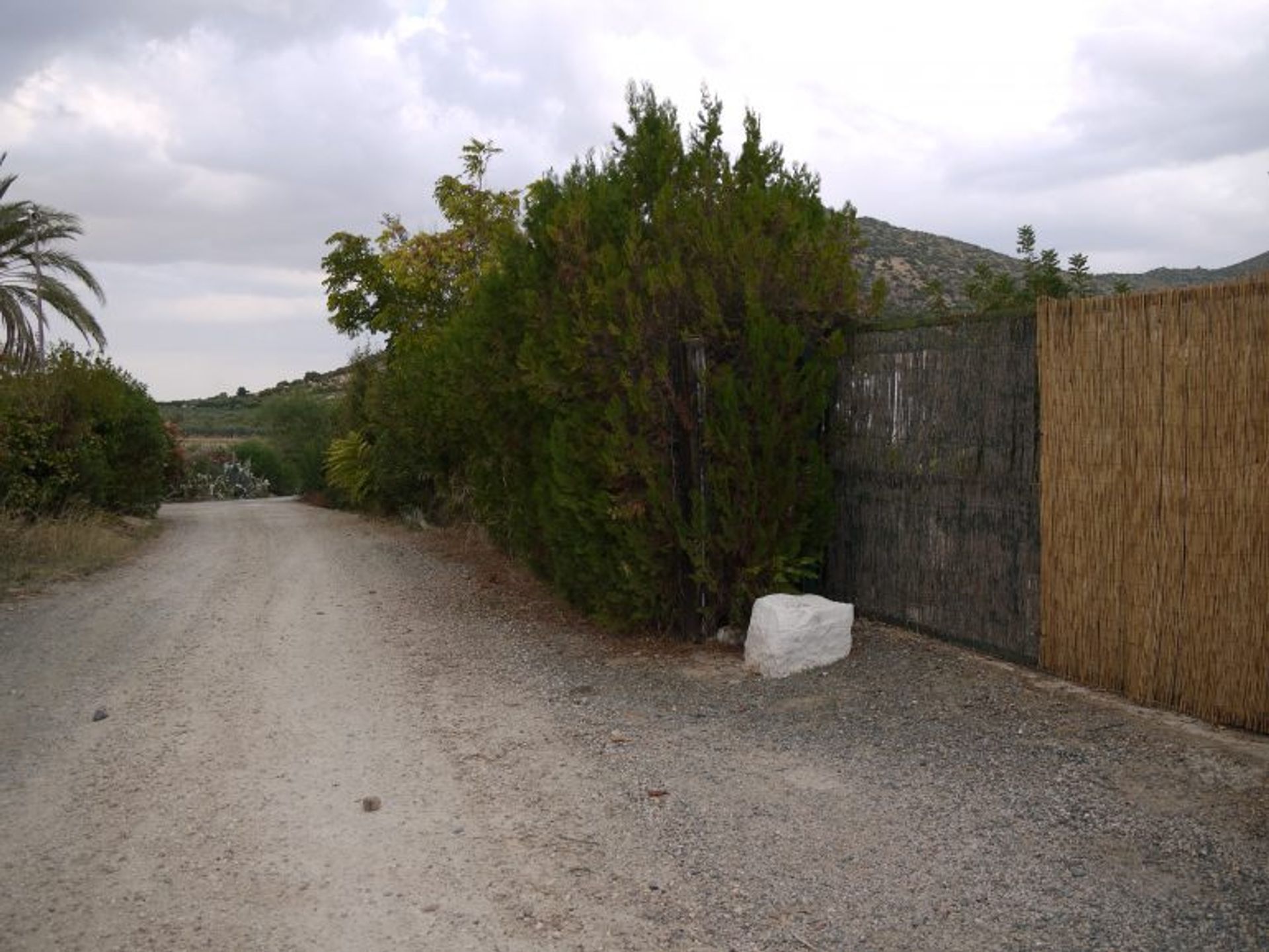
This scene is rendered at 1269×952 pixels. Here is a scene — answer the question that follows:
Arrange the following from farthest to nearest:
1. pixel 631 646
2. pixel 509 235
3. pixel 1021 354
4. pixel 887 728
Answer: pixel 509 235 → pixel 631 646 → pixel 1021 354 → pixel 887 728

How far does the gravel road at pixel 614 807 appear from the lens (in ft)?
13.4

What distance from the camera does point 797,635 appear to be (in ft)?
24.3

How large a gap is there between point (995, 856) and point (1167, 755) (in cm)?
131

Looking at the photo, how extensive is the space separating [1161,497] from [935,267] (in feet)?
50.1

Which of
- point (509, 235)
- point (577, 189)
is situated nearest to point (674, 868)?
point (577, 189)

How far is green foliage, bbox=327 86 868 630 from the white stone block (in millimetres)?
528

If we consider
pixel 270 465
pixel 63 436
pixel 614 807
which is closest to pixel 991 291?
pixel 614 807

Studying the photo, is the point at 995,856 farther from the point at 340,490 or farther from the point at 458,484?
the point at 340,490

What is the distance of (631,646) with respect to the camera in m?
8.80

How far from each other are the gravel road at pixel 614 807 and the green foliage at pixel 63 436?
9.01m

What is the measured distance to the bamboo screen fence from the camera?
5402 mm

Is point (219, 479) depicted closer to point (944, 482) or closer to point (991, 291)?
point (991, 291)

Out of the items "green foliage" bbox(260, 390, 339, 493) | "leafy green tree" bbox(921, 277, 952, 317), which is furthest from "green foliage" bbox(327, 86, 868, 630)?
"green foliage" bbox(260, 390, 339, 493)

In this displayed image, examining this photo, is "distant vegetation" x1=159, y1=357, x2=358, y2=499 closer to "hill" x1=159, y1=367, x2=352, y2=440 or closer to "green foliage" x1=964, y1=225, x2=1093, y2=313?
"hill" x1=159, y1=367, x2=352, y2=440
